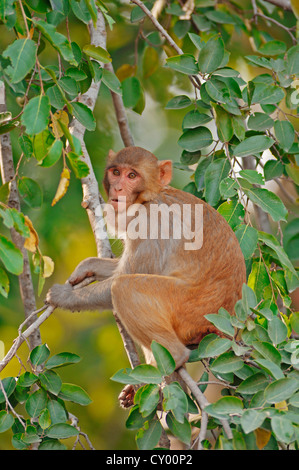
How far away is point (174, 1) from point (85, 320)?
4298 mm

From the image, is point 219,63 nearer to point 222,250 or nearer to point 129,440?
point 222,250

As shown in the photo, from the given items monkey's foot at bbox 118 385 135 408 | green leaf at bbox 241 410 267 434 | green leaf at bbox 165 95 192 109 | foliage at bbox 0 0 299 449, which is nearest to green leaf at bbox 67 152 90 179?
foliage at bbox 0 0 299 449

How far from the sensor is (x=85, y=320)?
8.22 metres

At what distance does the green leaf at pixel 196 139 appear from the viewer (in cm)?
415

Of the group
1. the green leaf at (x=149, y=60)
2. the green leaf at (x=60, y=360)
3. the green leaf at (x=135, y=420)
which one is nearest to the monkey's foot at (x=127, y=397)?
the green leaf at (x=60, y=360)

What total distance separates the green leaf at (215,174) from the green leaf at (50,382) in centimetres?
148

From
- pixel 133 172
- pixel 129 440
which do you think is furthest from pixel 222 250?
pixel 129 440

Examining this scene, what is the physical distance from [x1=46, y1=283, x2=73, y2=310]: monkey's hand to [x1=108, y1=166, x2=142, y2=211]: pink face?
2.31ft

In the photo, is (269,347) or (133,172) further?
(133,172)

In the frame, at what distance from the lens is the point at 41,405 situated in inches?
125

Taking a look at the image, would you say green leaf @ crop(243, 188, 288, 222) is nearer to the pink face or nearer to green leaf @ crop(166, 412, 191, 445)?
the pink face

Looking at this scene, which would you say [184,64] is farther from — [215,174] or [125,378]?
[125,378]

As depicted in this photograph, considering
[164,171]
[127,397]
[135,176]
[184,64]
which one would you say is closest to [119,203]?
[135,176]

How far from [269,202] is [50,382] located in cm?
164
